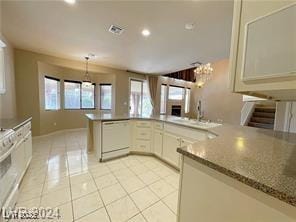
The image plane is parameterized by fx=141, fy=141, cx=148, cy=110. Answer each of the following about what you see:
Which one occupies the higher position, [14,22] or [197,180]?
[14,22]

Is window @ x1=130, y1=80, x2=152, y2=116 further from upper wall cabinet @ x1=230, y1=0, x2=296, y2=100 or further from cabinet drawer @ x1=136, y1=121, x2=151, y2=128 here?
upper wall cabinet @ x1=230, y1=0, x2=296, y2=100

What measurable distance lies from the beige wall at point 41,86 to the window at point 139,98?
0.72 metres

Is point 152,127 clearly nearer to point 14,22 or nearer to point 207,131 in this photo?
point 207,131

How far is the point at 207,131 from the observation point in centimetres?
208

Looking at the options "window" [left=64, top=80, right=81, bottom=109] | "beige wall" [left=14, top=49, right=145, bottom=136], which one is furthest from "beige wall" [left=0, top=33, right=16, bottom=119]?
"window" [left=64, top=80, right=81, bottom=109]

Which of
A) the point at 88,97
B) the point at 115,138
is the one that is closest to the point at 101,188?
the point at 115,138

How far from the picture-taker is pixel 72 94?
5.88m

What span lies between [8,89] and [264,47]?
181 inches

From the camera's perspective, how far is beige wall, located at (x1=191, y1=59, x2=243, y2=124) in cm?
668

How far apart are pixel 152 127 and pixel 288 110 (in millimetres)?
2391

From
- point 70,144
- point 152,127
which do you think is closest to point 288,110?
point 152,127

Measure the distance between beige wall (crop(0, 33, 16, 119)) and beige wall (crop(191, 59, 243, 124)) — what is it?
22.6 ft

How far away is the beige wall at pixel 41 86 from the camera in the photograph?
398cm

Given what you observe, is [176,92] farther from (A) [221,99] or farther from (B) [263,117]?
(B) [263,117]
